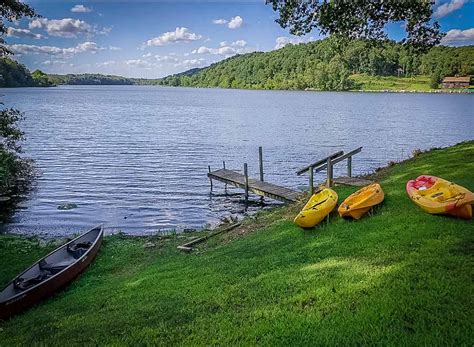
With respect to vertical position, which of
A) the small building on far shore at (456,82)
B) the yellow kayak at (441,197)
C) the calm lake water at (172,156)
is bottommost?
the calm lake water at (172,156)

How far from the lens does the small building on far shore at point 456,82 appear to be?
180500 millimetres

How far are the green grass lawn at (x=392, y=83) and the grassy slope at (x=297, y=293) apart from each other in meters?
184

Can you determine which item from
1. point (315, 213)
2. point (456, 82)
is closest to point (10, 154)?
point (315, 213)

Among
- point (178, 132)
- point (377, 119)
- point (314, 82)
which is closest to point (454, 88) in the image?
point (314, 82)

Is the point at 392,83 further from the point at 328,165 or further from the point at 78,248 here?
the point at 78,248

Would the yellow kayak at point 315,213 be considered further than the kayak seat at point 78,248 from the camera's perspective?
No

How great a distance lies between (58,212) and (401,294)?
72.5ft

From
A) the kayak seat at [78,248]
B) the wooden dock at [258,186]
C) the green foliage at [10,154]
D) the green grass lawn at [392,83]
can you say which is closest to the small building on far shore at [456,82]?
the green grass lawn at [392,83]

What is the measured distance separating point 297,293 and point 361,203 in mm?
5542

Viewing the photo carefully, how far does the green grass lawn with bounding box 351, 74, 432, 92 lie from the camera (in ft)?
601

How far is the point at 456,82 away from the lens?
596 ft

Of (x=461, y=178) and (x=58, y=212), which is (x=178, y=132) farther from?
(x=461, y=178)

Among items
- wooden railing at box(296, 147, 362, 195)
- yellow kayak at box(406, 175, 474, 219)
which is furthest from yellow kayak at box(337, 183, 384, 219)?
wooden railing at box(296, 147, 362, 195)

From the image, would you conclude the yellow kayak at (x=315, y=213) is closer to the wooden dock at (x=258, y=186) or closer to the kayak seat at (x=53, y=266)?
the kayak seat at (x=53, y=266)
